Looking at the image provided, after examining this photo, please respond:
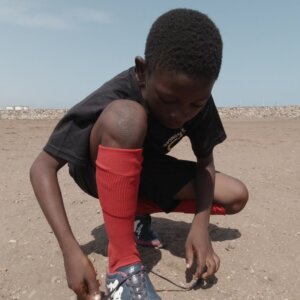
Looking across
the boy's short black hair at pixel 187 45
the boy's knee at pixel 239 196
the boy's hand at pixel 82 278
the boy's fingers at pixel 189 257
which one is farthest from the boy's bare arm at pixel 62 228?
the boy's knee at pixel 239 196

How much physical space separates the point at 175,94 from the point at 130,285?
2.31 ft

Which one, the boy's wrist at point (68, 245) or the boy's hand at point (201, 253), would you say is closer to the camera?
the boy's wrist at point (68, 245)

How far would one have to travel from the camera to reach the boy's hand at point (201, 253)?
76.0 inches

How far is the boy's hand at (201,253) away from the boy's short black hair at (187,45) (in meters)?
0.72

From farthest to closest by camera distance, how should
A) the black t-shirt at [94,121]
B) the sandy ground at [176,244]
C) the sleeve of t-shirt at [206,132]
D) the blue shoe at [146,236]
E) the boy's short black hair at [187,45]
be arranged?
the blue shoe at [146,236], the sleeve of t-shirt at [206,132], the sandy ground at [176,244], the black t-shirt at [94,121], the boy's short black hair at [187,45]

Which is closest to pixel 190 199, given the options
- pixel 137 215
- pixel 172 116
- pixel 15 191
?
pixel 137 215

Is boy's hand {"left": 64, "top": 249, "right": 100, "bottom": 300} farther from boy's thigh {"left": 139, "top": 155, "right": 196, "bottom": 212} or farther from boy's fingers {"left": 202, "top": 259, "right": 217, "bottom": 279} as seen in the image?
boy's thigh {"left": 139, "top": 155, "right": 196, "bottom": 212}

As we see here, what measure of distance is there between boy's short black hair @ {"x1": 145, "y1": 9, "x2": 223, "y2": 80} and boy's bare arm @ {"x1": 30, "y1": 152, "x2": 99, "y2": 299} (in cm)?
57

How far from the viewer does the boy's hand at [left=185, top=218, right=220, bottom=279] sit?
6.34ft

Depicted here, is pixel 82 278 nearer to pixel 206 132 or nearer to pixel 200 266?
pixel 200 266

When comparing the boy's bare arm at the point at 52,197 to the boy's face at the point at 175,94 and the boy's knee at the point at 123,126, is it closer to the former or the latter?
the boy's knee at the point at 123,126

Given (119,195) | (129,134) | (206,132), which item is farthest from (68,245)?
(206,132)

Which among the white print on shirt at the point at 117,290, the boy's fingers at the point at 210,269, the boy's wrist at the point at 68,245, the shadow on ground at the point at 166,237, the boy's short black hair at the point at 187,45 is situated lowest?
the shadow on ground at the point at 166,237

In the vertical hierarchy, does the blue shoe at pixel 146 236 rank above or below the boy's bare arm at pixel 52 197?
below
